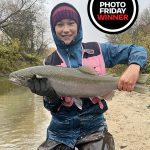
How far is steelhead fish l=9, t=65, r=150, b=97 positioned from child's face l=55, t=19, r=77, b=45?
1.87ft

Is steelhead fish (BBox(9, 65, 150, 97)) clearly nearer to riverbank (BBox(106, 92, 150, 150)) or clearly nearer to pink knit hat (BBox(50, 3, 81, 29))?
pink knit hat (BBox(50, 3, 81, 29))

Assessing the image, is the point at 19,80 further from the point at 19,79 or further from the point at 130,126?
the point at 130,126

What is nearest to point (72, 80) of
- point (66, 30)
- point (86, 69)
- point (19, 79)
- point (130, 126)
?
point (86, 69)

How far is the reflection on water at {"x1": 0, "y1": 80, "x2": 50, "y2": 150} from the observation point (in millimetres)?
10438

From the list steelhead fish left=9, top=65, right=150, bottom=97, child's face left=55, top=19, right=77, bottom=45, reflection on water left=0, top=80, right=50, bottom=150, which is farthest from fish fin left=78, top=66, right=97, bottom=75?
reflection on water left=0, top=80, right=50, bottom=150

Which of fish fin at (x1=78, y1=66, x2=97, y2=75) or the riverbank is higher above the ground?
fish fin at (x1=78, y1=66, x2=97, y2=75)

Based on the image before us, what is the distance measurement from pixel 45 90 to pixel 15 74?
0.40 metres

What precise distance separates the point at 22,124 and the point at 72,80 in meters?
8.85

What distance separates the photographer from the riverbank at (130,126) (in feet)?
31.6

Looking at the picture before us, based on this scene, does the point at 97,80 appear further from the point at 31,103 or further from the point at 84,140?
the point at 31,103

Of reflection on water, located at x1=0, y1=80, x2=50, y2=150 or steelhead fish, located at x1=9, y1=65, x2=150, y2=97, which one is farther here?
reflection on water, located at x1=0, y1=80, x2=50, y2=150

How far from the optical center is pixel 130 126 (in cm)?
1209

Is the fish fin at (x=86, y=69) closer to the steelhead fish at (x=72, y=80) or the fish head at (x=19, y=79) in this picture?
the steelhead fish at (x=72, y=80)

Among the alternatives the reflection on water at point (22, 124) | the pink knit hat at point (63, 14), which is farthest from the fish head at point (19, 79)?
the reflection on water at point (22, 124)
